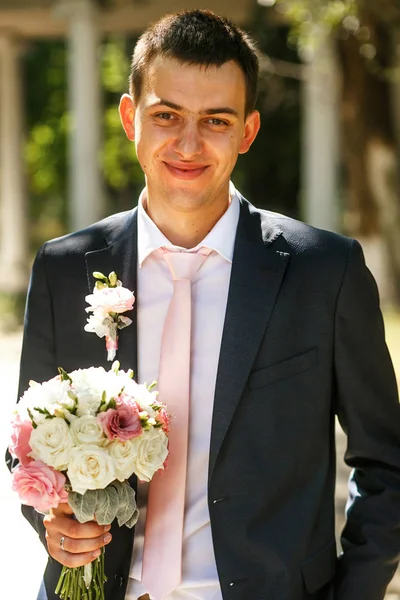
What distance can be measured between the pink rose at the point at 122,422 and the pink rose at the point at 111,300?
283 mm

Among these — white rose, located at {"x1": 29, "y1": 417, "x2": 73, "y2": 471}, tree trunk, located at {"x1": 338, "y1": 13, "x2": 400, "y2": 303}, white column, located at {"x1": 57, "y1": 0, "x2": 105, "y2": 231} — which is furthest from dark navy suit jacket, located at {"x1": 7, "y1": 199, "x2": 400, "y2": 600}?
white column, located at {"x1": 57, "y1": 0, "x2": 105, "y2": 231}

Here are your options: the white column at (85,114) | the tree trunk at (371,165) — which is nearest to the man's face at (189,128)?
the tree trunk at (371,165)

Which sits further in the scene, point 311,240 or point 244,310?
point 311,240

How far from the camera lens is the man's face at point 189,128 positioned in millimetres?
2631

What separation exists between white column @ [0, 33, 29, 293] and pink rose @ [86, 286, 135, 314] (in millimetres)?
18118

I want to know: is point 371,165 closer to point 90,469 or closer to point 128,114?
point 128,114

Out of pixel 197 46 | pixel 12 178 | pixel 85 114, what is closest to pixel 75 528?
pixel 197 46

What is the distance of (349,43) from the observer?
15172mm

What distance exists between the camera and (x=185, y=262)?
270 centimetres

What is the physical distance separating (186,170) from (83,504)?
0.89 m

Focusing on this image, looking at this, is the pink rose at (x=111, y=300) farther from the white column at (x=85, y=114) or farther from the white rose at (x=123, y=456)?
the white column at (x=85, y=114)

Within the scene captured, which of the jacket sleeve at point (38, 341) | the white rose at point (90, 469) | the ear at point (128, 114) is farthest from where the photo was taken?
the ear at point (128, 114)

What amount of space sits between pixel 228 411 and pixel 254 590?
448 mm

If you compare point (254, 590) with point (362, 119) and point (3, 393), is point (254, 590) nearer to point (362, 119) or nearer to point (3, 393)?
point (3, 393)
